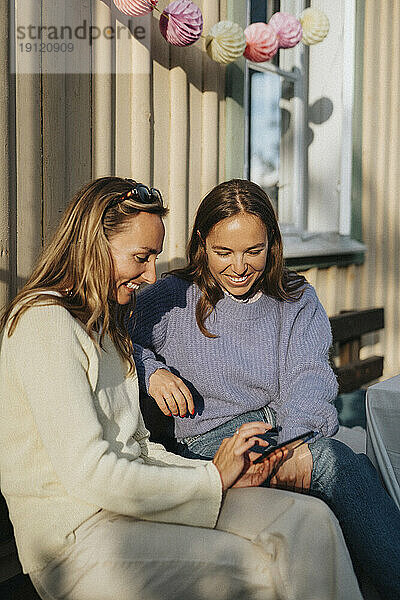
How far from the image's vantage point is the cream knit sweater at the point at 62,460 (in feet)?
5.66

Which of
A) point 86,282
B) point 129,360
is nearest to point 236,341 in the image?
point 129,360

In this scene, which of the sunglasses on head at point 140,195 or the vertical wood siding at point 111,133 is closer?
the sunglasses on head at point 140,195

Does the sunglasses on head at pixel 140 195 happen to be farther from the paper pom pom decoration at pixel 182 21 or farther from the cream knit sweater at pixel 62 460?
the paper pom pom decoration at pixel 182 21

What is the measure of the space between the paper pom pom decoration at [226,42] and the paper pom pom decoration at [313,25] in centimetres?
53

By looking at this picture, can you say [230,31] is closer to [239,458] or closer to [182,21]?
[182,21]

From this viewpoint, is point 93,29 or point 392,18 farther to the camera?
point 392,18

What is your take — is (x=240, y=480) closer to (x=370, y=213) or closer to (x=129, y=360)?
(x=129, y=360)

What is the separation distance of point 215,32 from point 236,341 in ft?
5.23

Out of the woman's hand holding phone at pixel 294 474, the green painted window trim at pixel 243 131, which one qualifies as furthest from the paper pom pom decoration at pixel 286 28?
the woman's hand holding phone at pixel 294 474

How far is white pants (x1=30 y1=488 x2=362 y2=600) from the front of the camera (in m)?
1.73

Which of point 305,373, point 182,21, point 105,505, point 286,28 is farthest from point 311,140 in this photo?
point 105,505

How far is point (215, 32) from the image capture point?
3383mm

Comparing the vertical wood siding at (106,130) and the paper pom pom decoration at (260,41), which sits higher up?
the paper pom pom decoration at (260,41)

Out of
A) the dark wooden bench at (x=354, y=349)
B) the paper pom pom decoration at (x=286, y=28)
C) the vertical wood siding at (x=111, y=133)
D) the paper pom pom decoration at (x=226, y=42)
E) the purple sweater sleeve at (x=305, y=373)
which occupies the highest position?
the paper pom pom decoration at (x=286, y=28)
